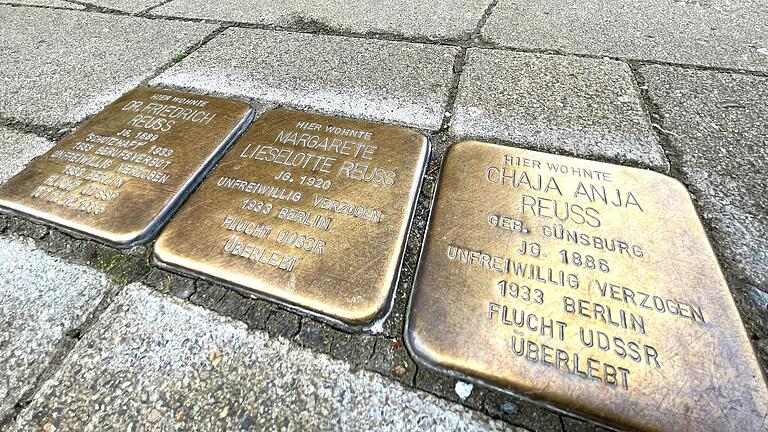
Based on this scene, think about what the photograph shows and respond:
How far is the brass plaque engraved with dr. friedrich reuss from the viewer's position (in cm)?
79

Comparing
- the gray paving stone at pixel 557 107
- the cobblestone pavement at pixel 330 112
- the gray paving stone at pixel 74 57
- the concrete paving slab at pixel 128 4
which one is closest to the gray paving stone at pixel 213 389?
the cobblestone pavement at pixel 330 112

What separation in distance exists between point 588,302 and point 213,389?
2.55 feet

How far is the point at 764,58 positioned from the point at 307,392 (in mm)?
2112

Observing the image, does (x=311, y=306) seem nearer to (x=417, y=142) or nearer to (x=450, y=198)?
(x=450, y=198)

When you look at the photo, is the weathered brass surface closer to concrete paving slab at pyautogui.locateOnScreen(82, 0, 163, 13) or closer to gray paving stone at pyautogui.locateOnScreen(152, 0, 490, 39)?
gray paving stone at pyautogui.locateOnScreen(152, 0, 490, 39)

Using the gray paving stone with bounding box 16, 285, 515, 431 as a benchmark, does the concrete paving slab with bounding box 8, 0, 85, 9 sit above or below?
above

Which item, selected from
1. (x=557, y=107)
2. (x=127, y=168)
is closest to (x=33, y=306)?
(x=127, y=168)

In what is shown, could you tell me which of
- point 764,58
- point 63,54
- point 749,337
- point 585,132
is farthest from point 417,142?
point 63,54

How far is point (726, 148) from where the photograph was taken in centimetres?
110

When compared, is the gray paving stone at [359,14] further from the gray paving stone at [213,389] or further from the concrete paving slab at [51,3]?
the gray paving stone at [213,389]

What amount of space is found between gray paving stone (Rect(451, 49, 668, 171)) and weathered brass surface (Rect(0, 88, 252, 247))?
0.84 meters

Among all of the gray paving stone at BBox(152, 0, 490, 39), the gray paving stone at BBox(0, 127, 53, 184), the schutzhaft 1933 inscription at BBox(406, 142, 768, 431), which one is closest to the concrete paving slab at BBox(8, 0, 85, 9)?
the gray paving stone at BBox(152, 0, 490, 39)

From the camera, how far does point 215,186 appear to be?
38.8 inches

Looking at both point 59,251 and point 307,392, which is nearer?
point 307,392
